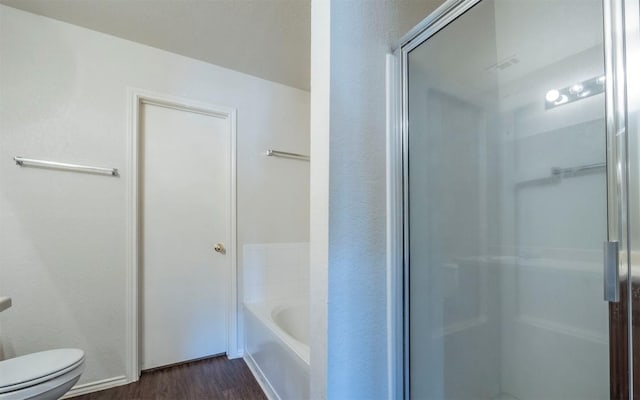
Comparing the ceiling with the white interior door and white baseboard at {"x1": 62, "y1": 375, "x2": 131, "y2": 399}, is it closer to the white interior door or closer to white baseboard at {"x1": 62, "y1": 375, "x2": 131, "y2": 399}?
the white interior door

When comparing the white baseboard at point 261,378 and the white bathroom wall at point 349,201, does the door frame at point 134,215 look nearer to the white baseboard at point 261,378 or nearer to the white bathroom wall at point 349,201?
the white baseboard at point 261,378

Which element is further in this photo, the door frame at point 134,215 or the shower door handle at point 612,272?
the door frame at point 134,215

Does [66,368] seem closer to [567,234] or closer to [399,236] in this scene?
[399,236]

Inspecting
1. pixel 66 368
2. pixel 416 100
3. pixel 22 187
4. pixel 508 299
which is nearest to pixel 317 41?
pixel 416 100

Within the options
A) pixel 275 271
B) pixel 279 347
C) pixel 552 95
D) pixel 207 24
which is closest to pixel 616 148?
pixel 552 95

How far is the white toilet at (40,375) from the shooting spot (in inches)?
44.4

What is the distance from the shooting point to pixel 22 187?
5.30ft

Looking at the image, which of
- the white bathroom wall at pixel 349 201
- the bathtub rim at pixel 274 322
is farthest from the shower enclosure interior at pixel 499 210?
the bathtub rim at pixel 274 322

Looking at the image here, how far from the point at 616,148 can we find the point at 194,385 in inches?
91.4

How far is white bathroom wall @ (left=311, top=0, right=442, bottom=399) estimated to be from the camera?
921 millimetres

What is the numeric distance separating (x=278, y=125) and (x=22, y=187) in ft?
5.60

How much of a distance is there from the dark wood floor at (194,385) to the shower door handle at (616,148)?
5.97 feet

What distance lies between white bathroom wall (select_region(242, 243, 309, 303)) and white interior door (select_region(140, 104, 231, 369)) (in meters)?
0.19

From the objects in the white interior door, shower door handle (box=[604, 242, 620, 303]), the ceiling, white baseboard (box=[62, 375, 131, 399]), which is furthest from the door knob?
shower door handle (box=[604, 242, 620, 303])
